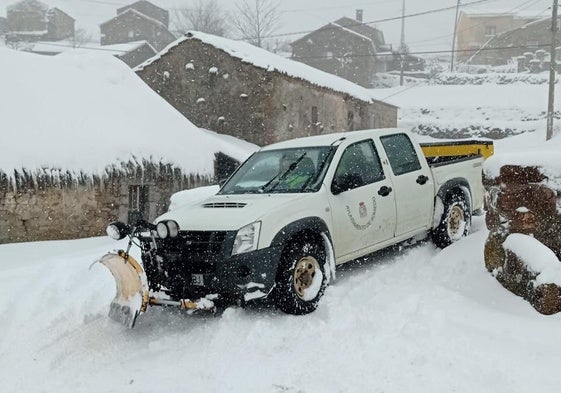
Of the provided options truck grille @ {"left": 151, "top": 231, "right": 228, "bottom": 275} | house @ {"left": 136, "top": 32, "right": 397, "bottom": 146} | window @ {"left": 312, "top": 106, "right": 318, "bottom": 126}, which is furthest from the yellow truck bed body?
window @ {"left": 312, "top": 106, "right": 318, "bottom": 126}

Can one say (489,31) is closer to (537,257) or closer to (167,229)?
(537,257)

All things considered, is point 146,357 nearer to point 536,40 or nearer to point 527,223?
point 527,223

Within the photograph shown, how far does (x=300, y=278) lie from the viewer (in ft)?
17.7

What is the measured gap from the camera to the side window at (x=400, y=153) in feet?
23.1

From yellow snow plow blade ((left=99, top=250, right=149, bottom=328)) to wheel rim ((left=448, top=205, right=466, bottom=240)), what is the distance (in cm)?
452

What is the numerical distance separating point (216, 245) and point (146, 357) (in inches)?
44.8

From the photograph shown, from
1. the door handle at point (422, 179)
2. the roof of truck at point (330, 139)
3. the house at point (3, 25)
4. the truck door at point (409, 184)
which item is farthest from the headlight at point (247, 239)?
the house at point (3, 25)

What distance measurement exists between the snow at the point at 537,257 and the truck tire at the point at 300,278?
187cm

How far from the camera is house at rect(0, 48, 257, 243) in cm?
1202

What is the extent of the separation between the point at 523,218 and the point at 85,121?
38.5 feet

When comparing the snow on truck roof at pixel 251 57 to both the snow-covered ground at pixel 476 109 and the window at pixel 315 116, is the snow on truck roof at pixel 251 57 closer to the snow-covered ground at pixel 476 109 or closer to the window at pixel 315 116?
the window at pixel 315 116

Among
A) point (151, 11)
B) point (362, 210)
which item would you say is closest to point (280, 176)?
point (362, 210)

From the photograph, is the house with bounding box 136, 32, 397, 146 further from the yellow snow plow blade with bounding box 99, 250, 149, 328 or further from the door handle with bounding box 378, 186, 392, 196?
the yellow snow plow blade with bounding box 99, 250, 149, 328

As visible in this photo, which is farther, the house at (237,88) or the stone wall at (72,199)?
the house at (237,88)
